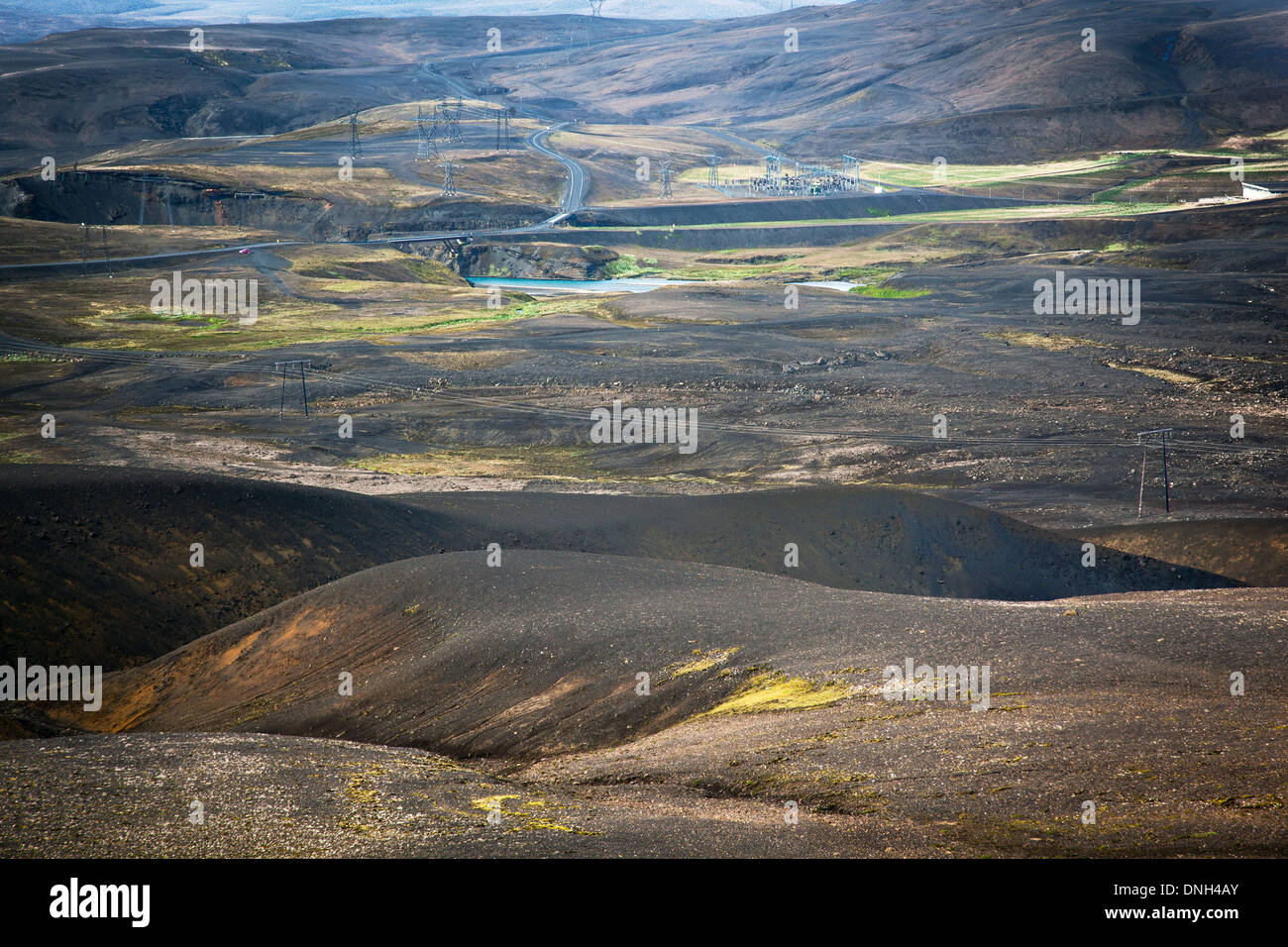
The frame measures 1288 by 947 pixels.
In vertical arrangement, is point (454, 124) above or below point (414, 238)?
above

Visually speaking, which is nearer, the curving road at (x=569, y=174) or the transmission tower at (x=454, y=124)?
the curving road at (x=569, y=174)

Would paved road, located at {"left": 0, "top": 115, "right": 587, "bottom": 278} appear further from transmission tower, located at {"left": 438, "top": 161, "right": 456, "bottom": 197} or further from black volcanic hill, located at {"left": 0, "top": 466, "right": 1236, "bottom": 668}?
black volcanic hill, located at {"left": 0, "top": 466, "right": 1236, "bottom": 668}

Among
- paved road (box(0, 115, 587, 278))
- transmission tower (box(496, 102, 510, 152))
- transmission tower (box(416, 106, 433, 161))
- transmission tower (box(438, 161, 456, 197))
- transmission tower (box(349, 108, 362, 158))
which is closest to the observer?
paved road (box(0, 115, 587, 278))

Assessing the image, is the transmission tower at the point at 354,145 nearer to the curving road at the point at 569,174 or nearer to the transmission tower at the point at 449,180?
the transmission tower at the point at 449,180

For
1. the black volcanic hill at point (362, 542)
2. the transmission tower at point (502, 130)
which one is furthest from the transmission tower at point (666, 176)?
the black volcanic hill at point (362, 542)

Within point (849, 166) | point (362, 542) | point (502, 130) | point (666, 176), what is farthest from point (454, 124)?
point (362, 542)

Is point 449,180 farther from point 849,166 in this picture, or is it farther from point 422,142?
point 849,166

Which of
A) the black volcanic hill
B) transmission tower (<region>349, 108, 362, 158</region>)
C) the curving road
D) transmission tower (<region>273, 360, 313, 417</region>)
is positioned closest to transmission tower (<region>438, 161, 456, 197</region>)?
the curving road
